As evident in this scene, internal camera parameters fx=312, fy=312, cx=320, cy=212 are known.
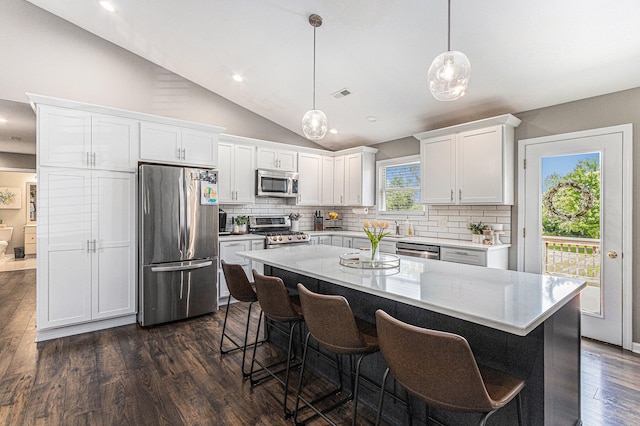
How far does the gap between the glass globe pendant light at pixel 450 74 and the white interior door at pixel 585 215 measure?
222 centimetres

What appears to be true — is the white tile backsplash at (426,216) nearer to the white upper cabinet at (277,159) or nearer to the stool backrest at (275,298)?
the white upper cabinet at (277,159)

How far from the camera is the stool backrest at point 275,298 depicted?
207 centimetres

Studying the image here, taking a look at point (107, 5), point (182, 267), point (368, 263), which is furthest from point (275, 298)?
point (107, 5)

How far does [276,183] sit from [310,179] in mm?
742

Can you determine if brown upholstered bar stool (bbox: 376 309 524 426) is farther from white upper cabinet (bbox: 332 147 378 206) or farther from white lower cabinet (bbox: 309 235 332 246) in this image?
white upper cabinet (bbox: 332 147 378 206)

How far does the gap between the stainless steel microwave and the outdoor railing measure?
11.6ft

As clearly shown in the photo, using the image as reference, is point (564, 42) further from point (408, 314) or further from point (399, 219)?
point (399, 219)

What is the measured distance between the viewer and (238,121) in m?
5.13

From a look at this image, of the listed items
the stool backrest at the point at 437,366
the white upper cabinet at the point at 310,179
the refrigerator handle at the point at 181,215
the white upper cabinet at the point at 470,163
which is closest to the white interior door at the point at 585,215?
the white upper cabinet at the point at 470,163

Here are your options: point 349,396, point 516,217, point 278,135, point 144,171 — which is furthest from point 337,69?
point 349,396

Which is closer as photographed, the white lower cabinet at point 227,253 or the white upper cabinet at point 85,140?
the white upper cabinet at point 85,140

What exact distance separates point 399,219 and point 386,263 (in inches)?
119

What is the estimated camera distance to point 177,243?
12.1 ft

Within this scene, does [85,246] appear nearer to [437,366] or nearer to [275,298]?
[275,298]
